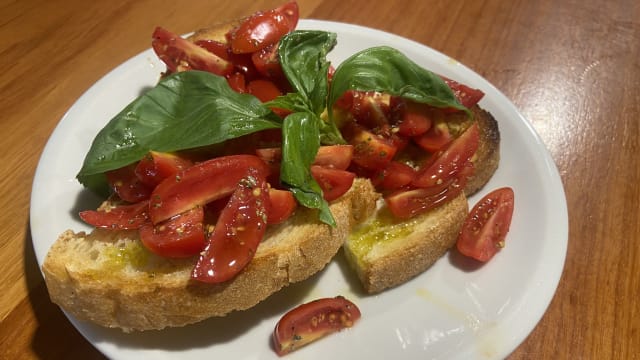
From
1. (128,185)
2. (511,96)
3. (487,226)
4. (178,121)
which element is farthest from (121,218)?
(511,96)

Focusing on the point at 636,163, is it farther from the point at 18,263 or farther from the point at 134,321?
the point at 18,263

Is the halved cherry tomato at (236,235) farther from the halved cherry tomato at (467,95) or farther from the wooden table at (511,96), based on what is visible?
the halved cherry tomato at (467,95)

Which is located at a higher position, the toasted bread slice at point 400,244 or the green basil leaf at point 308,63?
the green basil leaf at point 308,63

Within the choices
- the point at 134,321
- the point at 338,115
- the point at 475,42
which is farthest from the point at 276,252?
the point at 475,42

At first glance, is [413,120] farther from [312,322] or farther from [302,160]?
[312,322]

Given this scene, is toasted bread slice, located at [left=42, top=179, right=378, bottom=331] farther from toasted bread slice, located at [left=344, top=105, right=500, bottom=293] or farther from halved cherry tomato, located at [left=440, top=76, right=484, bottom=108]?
halved cherry tomato, located at [left=440, top=76, right=484, bottom=108]

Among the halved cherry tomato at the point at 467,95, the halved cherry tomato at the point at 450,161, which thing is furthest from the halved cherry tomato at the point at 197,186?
the halved cherry tomato at the point at 467,95
